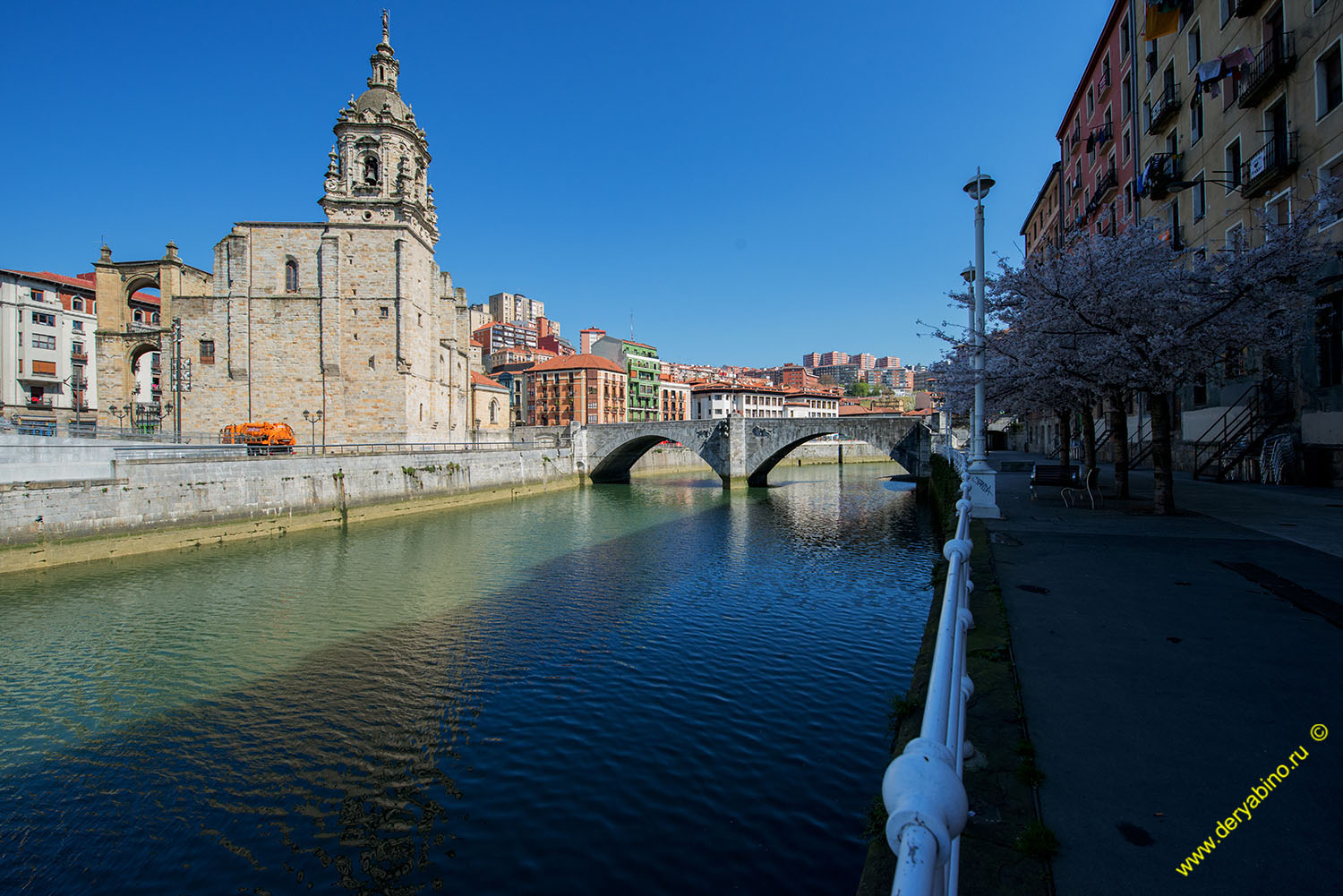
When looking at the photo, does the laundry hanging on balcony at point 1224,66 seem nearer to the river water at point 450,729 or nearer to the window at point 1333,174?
the window at point 1333,174

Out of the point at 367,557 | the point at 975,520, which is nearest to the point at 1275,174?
the point at 975,520

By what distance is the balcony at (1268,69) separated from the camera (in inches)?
639

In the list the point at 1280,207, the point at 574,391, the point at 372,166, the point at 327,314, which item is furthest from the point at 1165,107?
the point at 574,391

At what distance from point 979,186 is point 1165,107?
16.6 m

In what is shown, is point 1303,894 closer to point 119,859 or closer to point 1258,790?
point 1258,790

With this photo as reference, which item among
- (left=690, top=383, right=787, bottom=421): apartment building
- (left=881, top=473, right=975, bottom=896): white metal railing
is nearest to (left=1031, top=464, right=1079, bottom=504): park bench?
(left=881, top=473, right=975, bottom=896): white metal railing

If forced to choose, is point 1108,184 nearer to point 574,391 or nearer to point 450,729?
point 450,729

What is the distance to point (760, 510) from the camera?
106 feet

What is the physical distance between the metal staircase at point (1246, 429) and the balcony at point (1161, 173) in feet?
27.0

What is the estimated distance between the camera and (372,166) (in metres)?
40.7

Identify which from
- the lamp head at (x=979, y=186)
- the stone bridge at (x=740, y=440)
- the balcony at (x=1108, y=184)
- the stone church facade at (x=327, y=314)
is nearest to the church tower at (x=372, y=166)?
the stone church facade at (x=327, y=314)

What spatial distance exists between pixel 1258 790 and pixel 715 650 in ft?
26.0

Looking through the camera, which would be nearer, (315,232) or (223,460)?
(223,460)

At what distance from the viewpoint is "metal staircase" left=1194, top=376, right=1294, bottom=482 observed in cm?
1777
